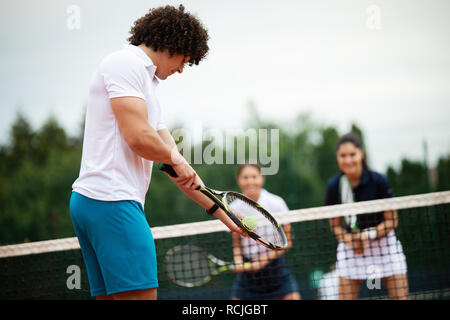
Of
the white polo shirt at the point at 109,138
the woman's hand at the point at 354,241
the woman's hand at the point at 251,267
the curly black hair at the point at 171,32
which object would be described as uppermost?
the curly black hair at the point at 171,32

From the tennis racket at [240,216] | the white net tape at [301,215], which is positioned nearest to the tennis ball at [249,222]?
the tennis racket at [240,216]

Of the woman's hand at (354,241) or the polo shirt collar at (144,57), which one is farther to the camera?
the woman's hand at (354,241)

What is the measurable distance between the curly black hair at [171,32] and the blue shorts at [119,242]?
2.01 feet

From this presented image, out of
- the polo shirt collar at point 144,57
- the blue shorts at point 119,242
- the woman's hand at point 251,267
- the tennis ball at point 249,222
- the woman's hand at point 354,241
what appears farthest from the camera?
the woman's hand at point 251,267

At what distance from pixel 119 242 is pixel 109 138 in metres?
0.36

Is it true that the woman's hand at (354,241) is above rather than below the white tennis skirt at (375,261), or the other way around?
above

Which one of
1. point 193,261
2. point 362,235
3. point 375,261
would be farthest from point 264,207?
point 375,261

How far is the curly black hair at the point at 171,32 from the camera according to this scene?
1887 millimetres

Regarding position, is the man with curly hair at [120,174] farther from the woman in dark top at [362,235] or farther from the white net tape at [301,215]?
the woman in dark top at [362,235]

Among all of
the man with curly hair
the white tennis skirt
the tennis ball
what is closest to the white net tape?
the white tennis skirt

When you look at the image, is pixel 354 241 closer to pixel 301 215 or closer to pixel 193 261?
pixel 301 215

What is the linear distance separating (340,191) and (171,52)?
7.31 ft
